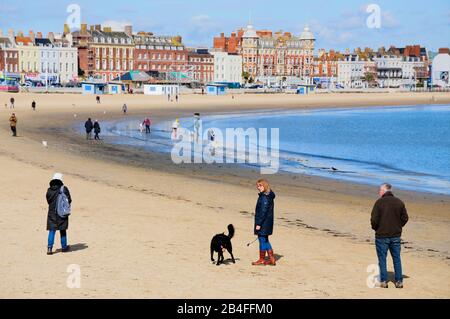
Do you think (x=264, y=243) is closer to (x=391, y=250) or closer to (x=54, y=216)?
(x=391, y=250)

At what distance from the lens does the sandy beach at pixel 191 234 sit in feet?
40.3

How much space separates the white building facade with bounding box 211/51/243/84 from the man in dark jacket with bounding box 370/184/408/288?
170713mm

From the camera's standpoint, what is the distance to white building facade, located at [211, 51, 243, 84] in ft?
601

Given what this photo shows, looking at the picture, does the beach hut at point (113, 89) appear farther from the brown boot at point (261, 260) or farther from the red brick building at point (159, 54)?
the brown boot at point (261, 260)

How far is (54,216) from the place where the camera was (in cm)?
1429

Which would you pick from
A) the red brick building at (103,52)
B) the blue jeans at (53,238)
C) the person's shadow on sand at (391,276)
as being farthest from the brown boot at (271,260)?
the red brick building at (103,52)

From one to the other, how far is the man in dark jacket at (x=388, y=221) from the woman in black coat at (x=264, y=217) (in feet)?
6.35

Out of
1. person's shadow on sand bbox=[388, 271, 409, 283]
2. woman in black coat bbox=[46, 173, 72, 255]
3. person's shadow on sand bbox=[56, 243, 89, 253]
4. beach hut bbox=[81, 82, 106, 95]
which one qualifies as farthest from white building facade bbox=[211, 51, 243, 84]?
person's shadow on sand bbox=[388, 271, 409, 283]

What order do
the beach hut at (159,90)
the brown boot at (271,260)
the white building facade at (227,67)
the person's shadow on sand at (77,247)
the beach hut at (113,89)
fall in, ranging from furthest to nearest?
the white building facade at (227,67)
the beach hut at (159,90)
the beach hut at (113,89)
the person's shadow on sand at (77,247)
the brown boot at (271,260)

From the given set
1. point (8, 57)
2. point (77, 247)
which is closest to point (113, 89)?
point (8, 57)

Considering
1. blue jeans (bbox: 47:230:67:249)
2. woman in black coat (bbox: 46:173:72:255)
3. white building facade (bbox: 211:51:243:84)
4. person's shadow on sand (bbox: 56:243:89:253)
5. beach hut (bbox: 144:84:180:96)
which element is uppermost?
white building facade (bbox: 211:51:243:84)

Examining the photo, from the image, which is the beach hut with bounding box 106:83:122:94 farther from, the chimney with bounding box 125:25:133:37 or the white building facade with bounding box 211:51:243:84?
the white building facade with bounding box 211:51:243:84
